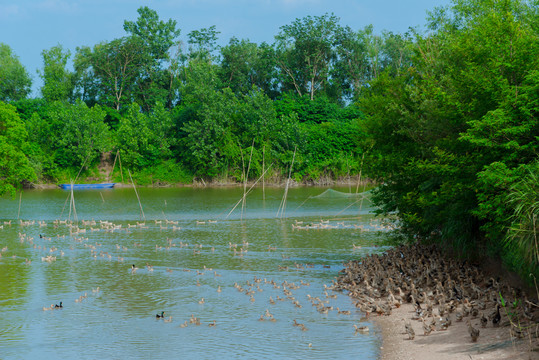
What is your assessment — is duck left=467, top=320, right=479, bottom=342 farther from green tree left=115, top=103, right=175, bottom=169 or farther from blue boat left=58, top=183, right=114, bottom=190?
green tree left=115, top=103, right=175, bottom=169

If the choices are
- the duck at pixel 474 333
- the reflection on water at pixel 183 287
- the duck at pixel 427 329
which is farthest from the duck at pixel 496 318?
the reflection on water at pixel 183 287

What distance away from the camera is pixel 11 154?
158 ft

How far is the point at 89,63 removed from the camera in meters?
103

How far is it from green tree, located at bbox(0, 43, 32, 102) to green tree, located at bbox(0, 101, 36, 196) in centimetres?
5886

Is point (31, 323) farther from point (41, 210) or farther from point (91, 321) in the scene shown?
point (41, 210)

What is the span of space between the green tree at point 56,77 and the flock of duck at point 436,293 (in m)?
85.4

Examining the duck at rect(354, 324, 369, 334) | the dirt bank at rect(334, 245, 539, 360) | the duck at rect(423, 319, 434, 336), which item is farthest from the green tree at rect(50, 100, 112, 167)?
the duck at rect(423, 319, 434, 336)

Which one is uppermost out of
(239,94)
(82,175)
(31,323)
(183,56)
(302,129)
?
(183,56)

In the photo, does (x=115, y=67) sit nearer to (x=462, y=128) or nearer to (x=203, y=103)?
(x=203, y=103)

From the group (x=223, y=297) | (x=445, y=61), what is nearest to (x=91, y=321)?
(x=223, y=297)

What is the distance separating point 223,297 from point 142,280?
186 inches

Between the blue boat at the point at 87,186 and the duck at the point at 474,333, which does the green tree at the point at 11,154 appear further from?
the duck at the point at 474,333

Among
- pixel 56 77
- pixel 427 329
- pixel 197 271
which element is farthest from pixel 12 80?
pixel 427 329

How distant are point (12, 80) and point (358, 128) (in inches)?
3308
